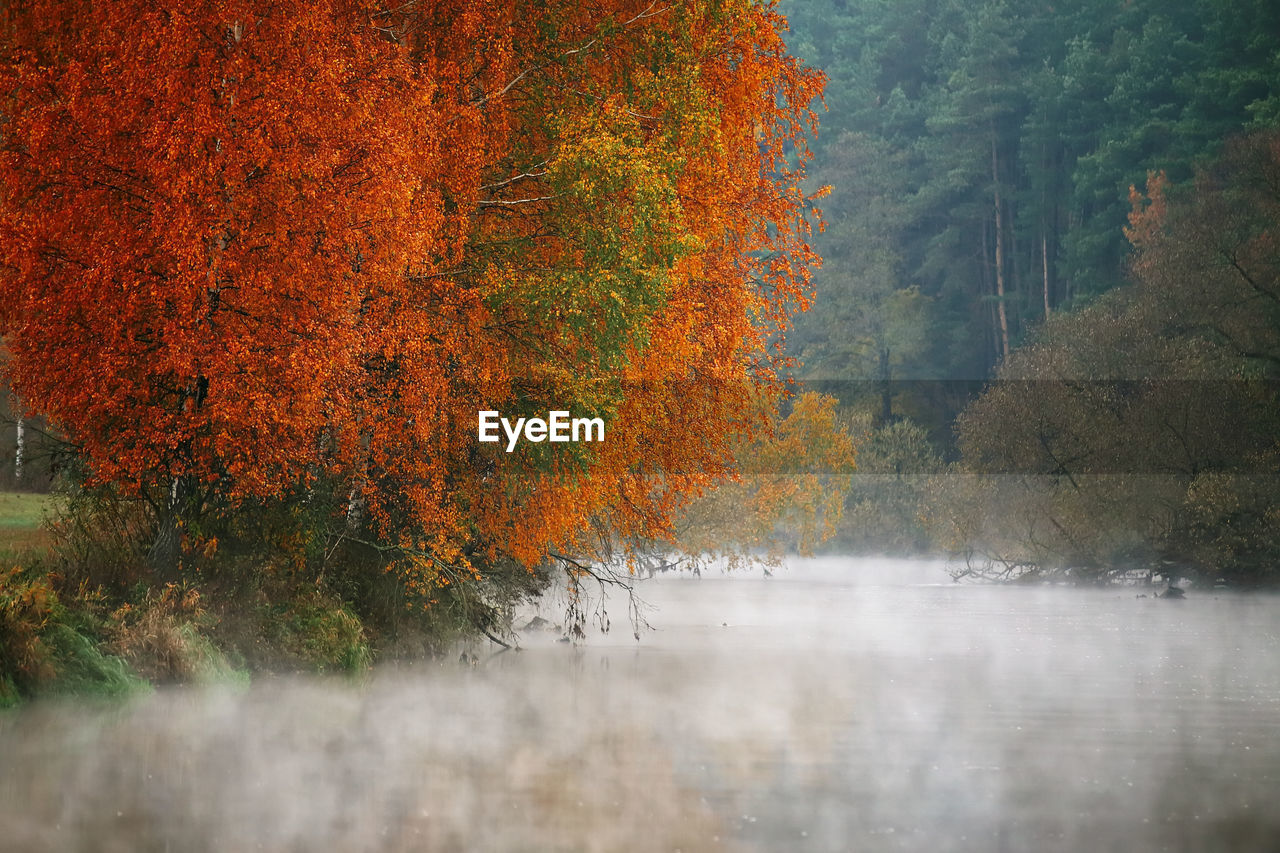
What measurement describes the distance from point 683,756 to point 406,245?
7233mm

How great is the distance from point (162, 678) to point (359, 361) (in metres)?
4.50

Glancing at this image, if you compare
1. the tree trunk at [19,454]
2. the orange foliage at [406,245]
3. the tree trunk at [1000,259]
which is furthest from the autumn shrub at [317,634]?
the tree trunk at [1000,259]

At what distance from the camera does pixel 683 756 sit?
14.8m

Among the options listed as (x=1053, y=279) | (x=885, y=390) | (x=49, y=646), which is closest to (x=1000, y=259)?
(x=1053, y=279)

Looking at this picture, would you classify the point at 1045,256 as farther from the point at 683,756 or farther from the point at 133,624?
the point at 683,756

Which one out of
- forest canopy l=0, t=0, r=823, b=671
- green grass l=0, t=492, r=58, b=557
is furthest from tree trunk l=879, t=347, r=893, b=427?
forest canopy l=0, t=0, r=823, b=671

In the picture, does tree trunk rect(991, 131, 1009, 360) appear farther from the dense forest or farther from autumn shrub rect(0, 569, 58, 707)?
autumn shrub rect(0, 569, 58, 707)

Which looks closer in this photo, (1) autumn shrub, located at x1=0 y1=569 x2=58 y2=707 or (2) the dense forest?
(1) autumn shrub, located at x1=0 y1=569 x2=58 y2=707

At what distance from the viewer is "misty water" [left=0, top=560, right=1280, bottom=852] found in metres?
10.9

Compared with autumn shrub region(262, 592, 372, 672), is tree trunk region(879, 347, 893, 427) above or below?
above

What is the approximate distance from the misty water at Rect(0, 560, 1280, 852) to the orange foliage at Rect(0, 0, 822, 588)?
119 inches

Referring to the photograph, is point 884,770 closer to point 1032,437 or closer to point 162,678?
point 162,678

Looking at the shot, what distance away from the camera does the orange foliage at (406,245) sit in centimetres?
1764

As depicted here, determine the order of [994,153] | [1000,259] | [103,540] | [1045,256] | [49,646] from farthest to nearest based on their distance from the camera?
1. [994,153]
2. [1000,259]
3. [1045,256]
4. [103,540]
5. [49,646]
